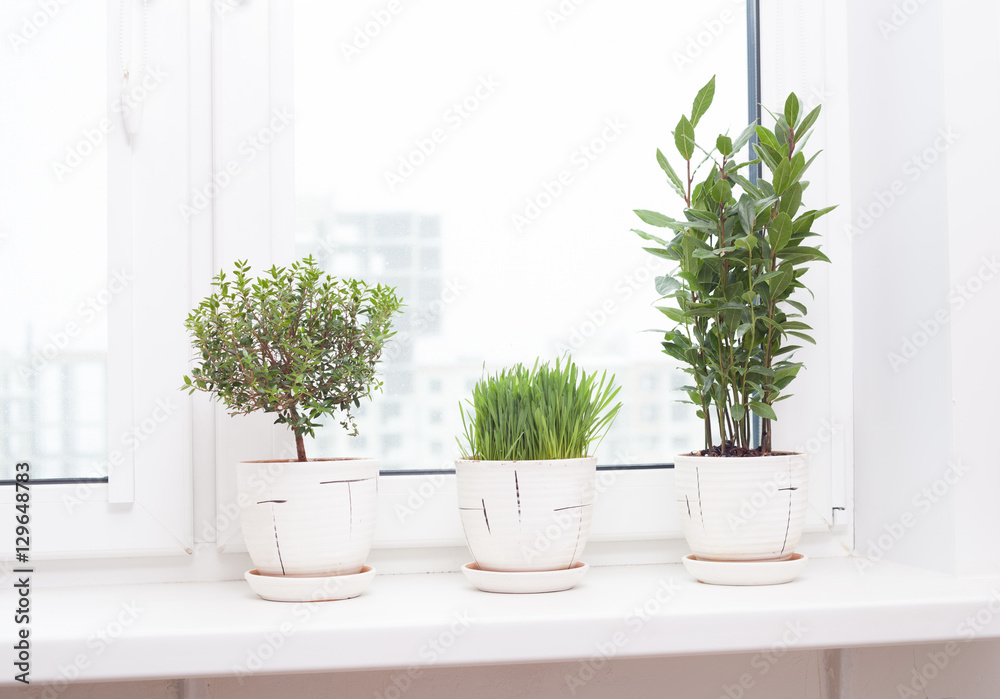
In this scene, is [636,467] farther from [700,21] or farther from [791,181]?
[700,21]

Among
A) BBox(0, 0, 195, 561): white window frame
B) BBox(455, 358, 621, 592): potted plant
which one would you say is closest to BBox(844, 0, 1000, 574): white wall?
BBox(455, 358, 621, 592): potted plant

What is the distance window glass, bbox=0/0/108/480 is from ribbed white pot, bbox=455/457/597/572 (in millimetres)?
438

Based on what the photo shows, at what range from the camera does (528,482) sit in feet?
2.47

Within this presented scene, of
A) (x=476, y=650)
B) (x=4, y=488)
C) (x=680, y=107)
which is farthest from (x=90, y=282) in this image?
(x=680, y=107)

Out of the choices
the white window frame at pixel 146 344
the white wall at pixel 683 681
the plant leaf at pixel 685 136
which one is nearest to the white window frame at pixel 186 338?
the white window frame at pixel 146 344

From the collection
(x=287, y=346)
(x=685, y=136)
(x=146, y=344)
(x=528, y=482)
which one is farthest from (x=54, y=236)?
(x=685, y=136)

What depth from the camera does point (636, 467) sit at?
94cm

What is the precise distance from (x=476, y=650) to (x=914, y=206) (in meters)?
0.67

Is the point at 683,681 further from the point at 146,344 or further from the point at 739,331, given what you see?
the point at 146,344

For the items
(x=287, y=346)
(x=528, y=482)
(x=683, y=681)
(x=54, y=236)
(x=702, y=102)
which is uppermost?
(x=702, y=102)

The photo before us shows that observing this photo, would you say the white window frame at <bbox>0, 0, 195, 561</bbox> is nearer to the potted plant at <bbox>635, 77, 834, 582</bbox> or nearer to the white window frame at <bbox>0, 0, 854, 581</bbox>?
the white window frame at <bbox>0, 0, 854, 581</bbox>

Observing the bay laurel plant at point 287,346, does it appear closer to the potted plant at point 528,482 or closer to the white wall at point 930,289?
the potted plant at point 528,482

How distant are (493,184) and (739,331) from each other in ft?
1.13

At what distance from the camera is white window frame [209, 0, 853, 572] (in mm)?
875
